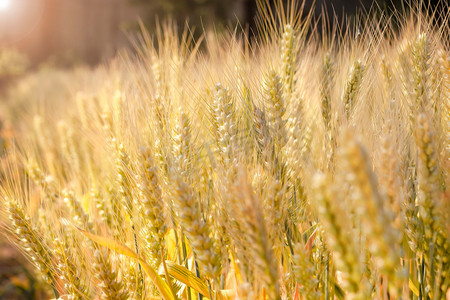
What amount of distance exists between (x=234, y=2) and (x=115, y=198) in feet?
14.7

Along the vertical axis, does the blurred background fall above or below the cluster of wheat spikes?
above

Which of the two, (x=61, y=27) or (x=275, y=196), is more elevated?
(x=61, y=27)

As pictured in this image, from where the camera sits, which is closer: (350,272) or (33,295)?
(350,272)

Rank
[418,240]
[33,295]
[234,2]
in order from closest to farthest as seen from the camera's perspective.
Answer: [418,240]
[33,295]
[234,2]

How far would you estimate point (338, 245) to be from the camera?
283 mm

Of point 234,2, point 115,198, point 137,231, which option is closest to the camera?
point 137,231

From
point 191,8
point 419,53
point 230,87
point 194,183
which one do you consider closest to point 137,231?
point 194,183

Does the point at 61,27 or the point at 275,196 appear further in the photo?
the point at 61,27

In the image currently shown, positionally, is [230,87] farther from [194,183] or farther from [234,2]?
[234,2]

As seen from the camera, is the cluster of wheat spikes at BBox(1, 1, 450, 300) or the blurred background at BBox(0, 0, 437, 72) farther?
the blurred background at BBox(0, 0, 437, 72)

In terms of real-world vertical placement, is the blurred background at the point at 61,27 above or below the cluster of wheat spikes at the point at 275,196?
above

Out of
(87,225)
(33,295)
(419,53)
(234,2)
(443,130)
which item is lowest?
(33,295)

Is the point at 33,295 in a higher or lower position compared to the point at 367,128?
lower

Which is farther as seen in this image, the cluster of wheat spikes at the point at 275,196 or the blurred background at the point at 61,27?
the blurred background at the point at 61,27
